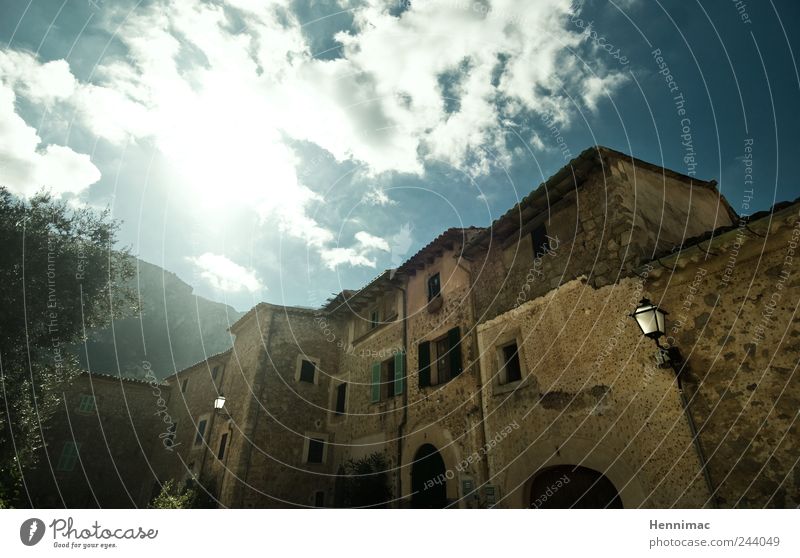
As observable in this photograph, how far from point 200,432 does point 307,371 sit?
737cm

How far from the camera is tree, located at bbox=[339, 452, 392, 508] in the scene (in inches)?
446

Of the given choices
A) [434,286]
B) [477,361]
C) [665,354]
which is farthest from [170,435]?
[665,354]

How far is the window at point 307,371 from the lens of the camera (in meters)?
16.8

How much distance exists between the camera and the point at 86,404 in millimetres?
21484

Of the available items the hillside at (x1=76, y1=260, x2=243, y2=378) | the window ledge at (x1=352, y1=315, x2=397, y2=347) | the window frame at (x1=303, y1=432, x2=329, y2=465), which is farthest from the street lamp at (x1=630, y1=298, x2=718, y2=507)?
the hillside at (x1=76, y1=260, x2=243, y2=378)

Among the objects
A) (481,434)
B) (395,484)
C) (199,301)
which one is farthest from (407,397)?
(199,301)

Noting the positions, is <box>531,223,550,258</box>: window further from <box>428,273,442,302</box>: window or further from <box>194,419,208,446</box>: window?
<box>194,419,208,446</box>: window

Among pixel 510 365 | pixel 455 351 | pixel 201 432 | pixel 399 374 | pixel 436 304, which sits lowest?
pixel 201 432

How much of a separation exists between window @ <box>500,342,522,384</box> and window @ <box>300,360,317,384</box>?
1040cm
